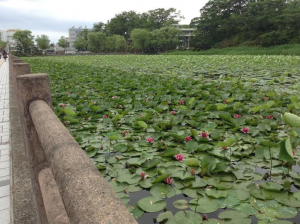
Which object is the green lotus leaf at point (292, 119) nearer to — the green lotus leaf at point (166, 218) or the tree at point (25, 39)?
the green lotus leaf at point (166, 218)

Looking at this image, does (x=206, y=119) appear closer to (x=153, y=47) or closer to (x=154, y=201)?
(x=154, y=201)

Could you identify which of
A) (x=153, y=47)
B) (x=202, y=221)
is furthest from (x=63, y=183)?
(x=153, y=47)

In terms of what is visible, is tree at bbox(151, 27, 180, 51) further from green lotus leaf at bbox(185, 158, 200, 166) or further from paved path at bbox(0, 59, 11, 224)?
green lotus leaf at bbox(185, 158, 200, 166)

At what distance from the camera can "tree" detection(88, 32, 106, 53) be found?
51031 millimetres

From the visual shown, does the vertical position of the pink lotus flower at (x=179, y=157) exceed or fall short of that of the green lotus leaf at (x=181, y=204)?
it exceeds it

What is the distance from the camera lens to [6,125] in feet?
11.9

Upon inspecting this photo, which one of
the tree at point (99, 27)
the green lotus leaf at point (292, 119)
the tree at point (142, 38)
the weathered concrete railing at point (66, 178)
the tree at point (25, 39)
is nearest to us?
the weathered concrete railing at point (66, 178)

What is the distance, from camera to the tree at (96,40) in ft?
167

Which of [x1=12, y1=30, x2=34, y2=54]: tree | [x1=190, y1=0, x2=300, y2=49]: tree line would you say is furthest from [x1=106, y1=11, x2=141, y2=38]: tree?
[x1=190, y1=0, x2=300, y2=49]: tree line

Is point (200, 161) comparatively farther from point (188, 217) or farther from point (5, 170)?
point (5, 170)

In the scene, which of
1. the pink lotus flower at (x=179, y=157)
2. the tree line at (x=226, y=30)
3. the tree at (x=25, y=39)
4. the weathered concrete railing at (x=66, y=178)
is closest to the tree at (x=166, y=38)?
the tree line at (x=226, y=30)

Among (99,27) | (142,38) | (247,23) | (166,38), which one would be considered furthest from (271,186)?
(99,27)

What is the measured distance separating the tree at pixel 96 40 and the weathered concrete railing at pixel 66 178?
52.6 meters

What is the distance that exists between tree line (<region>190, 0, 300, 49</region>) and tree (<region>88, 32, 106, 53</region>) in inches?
781
